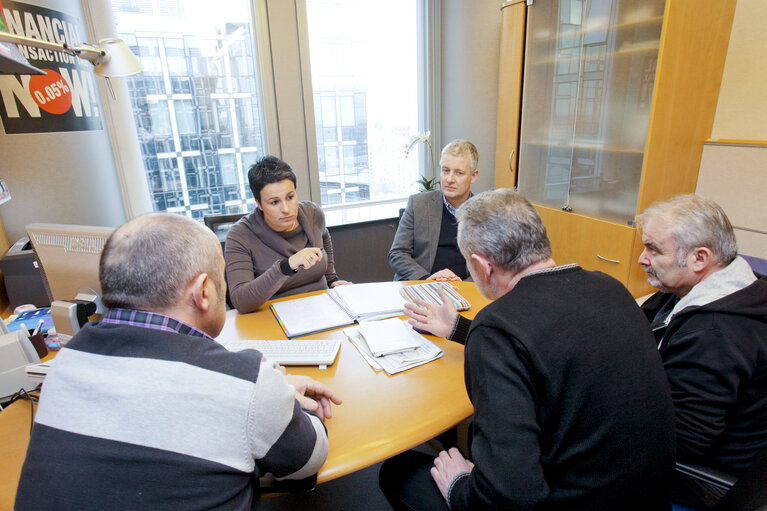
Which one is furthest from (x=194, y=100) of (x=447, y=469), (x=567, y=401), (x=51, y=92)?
(x=567, y=401)

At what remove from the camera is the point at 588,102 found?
9.07 feet

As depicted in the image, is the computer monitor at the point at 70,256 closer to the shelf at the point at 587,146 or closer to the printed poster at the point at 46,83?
the printed poster at the point at 46,83

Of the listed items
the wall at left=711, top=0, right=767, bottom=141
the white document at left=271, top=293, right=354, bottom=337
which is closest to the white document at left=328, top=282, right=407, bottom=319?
the white document at left=271, top=293, right=354, bottom=337

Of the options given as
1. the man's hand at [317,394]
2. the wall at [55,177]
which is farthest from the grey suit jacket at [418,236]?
the wall at [55,177]

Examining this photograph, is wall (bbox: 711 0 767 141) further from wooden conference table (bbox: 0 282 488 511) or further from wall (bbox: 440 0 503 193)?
wooden conference table (bbox: 0 282 488 511)

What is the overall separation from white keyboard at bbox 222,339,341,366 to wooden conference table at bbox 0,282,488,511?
3 cm

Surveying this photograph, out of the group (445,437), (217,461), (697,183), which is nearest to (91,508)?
(217,461)

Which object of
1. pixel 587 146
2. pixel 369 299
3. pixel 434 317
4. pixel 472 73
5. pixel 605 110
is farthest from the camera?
pixel 472 73

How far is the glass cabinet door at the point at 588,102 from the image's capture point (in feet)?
7.98

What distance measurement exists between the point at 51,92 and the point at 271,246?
1.47m

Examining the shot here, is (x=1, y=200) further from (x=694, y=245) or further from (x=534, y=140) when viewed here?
(x=534, y=140)

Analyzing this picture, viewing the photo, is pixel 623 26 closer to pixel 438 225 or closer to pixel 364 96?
pixel 438 225

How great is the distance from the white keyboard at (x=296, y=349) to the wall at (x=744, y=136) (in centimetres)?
236

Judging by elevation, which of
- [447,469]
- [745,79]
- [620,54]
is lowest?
[447,469]
